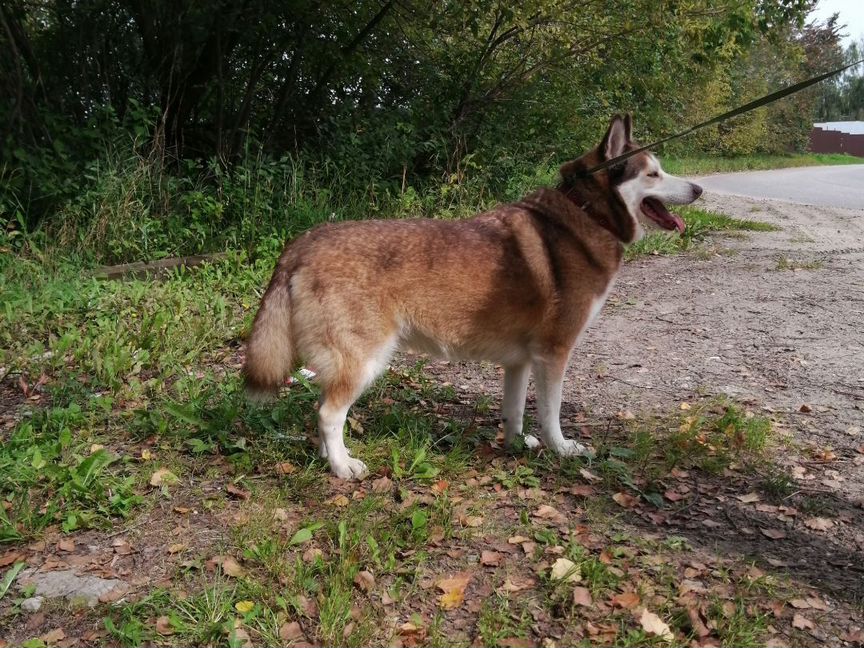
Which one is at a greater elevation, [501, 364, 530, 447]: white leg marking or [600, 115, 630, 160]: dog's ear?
[600, 115, 630, 160]: dog's ear

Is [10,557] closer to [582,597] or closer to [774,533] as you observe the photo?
[582,597]

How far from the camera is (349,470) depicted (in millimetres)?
3850

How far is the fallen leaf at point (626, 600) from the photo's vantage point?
9.26ft

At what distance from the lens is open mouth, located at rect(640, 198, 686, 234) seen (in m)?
4.26

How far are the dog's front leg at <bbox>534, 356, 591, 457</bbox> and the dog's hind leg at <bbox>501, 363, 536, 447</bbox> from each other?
0.17 metres

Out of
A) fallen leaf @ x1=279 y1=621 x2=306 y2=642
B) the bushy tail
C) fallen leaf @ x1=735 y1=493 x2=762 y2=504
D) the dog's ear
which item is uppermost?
the dog's ear

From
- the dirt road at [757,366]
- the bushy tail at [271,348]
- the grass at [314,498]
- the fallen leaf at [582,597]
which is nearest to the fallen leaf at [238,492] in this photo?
the grass at [314,498]

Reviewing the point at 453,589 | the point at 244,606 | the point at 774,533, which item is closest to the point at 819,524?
the point at 774,533

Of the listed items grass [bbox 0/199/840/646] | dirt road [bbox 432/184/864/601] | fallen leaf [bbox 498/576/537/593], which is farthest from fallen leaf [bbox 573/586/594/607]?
dirt road [bbox 432/184/864/601]

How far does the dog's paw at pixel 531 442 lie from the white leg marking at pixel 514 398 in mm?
60

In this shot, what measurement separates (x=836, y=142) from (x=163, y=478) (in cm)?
5979

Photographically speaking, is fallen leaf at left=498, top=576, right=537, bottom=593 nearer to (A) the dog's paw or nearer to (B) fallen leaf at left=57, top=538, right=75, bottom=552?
(A) the dog's paw

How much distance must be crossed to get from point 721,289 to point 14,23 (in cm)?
827

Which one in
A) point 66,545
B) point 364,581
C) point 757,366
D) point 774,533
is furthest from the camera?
point 757,366
